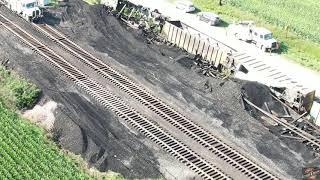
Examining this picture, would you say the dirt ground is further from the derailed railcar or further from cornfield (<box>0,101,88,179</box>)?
the derailed railcar

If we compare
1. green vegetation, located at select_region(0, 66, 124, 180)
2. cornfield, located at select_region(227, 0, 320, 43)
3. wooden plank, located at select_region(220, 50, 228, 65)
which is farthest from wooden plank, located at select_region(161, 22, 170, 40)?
green vegetation, located at select_region(0, 66, 124, 180)

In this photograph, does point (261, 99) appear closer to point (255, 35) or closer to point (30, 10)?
point (255, 35)

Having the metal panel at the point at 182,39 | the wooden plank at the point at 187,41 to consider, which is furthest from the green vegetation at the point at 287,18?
the metal panel at the point at 182,39

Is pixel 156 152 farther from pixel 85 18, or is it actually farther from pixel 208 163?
pixel 85 18

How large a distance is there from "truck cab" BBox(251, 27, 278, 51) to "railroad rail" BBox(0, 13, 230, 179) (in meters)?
18.4

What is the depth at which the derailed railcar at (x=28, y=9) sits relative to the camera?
50375 mm

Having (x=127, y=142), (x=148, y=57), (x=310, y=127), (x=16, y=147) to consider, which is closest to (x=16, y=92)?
(x=16, y=147)

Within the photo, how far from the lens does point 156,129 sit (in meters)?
36.8

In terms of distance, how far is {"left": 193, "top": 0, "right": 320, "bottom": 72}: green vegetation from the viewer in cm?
5262

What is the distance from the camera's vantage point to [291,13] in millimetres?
61188

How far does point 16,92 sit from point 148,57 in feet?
41.0

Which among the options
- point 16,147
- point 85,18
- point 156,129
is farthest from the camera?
point 85,18

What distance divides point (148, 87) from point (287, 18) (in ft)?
80.7

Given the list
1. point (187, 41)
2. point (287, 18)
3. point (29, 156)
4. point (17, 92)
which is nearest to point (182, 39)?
point (187, 41)
